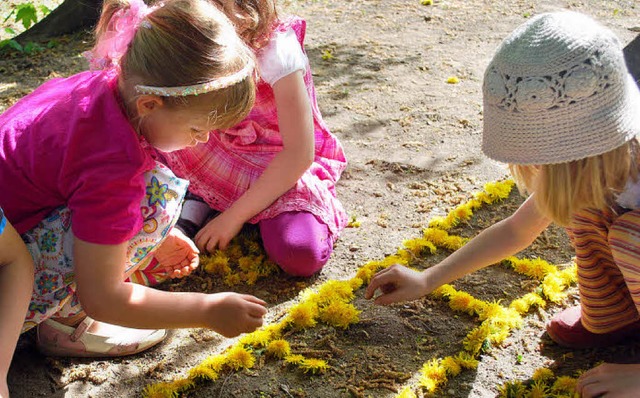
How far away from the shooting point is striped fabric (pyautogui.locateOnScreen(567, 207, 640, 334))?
1.68 m

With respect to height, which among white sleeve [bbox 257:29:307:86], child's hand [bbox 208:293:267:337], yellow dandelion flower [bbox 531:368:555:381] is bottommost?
yellow dandelion flower [bbox 531:368:555:381]

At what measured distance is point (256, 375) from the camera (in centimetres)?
202

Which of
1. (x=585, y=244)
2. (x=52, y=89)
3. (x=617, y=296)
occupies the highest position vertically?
(x=52, y=89)

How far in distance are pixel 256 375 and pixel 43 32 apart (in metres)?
3.46

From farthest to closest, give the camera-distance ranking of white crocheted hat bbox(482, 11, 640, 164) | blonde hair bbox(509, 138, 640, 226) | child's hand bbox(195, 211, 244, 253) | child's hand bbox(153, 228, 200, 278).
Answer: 1. child's hand bbox(195, 211, 244, 253)
2. child's hand bbox(153, 228, 200, 278)
3. blonde hair bbox(509, 138, 640, 226)
4. white crocheted hat bbox(482, 11, 640, 164)

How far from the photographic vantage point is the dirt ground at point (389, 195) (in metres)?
2.02

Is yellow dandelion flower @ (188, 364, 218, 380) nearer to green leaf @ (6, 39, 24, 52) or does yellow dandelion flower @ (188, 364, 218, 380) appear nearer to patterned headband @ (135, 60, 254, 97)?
patterned headband @ (135, 60, 254, 97)

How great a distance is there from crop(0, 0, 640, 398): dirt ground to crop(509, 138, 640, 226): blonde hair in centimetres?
60

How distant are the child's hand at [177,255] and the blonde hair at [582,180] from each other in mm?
1116

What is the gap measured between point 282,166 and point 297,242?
0.28 metres

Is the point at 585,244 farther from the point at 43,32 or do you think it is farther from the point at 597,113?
the point at 43,32

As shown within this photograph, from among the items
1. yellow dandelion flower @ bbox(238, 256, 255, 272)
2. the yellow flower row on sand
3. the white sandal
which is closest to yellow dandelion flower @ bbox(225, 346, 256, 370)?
the yellow flower row on sand

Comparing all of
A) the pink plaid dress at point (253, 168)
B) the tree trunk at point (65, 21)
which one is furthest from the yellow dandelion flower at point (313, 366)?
the tree trunk at point (65, 21)

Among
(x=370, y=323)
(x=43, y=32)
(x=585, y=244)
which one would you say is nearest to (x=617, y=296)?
(x=585, y=244)
